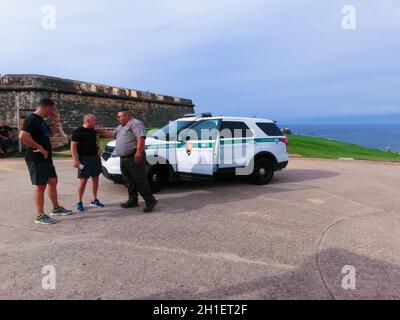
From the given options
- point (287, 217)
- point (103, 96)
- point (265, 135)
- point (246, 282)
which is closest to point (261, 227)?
point (287, 217)

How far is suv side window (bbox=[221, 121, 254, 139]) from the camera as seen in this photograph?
8.43 meters

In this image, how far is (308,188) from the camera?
29.1 ft

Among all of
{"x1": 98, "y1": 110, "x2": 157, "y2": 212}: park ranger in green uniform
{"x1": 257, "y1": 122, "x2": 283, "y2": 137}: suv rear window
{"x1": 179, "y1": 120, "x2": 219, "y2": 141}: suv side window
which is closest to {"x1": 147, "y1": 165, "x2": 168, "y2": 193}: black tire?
{"x1": 179, "y1": 120, "x2": 219, "y2": 141}: suv side window

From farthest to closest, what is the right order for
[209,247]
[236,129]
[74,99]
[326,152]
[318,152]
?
[326,152], [318,152], [74,99], [236,129], [209,247]

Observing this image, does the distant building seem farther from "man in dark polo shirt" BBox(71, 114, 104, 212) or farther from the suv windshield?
"man in dark polo shirt" BBox(71, 114, 104, 212)

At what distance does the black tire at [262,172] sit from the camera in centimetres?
902

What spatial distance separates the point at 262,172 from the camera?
909 cm

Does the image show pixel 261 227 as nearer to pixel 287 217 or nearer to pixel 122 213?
Result: pixel 287 217

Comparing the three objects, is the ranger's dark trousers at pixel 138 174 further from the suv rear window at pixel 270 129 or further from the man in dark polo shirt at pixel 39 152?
the suv rear window at pixel 270 129

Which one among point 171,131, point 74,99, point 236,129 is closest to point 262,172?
point 236,129

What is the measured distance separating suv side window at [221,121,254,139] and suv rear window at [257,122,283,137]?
1.54 ft

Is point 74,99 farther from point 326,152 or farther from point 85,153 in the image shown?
point 326,152

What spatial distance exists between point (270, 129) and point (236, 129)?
120 centimetres
